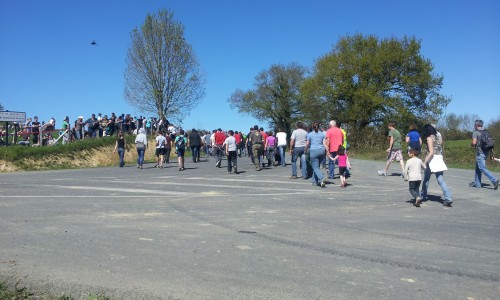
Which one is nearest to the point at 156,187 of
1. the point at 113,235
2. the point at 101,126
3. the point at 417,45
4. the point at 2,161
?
the point at 113,235

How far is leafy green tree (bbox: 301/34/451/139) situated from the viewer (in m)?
46.0

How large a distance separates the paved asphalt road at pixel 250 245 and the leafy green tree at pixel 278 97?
60091 mm

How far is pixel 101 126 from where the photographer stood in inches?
1171

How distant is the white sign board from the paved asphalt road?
43.7ft

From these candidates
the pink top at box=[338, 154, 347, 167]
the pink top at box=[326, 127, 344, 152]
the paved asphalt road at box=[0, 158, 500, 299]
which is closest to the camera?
the paved asphalt road at box=[0, 158, 500, 299]

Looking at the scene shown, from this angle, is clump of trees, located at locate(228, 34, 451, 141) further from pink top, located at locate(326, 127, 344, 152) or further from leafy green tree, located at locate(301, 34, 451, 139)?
pink top, located at locate(326, 127, 344, 152)

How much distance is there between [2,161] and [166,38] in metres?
23.5

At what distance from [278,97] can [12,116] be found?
2043 inches

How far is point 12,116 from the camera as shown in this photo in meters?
23.0

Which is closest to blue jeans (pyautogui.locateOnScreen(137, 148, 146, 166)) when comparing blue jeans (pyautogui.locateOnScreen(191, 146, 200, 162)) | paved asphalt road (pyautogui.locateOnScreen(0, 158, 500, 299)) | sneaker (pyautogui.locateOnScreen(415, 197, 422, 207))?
blue jeans (pyautogui.locateOnScreen(191, 146, 200, 162))

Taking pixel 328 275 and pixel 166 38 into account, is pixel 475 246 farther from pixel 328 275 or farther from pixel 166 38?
pixel 166 38

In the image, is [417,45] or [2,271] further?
[417,45]

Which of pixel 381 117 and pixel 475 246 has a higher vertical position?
pixel 381 117

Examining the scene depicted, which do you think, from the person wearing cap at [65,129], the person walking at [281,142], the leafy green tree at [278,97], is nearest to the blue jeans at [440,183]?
the person walking at [281,142]
